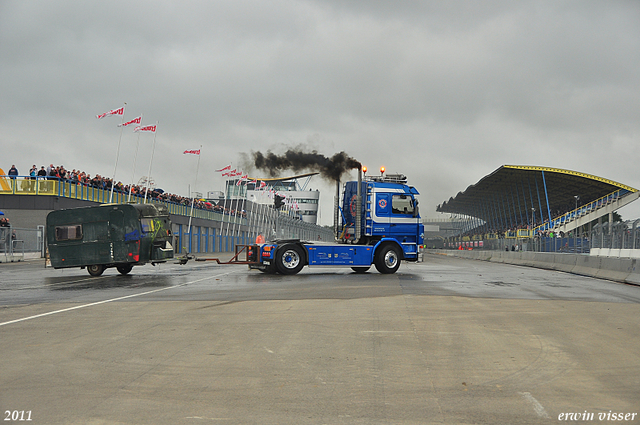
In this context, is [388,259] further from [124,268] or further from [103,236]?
[103,236]

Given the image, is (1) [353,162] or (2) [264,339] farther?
(1) [353,162]

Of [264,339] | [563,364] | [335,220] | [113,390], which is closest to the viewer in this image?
[113,390]

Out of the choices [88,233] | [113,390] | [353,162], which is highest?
[353,162]

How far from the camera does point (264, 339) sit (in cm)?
823

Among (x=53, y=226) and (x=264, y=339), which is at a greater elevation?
(x=53, y=226)

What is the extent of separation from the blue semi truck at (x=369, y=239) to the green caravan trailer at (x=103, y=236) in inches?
153

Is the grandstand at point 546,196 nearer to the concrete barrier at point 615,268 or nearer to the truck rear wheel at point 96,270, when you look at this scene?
the concrete barrier at point 615,268

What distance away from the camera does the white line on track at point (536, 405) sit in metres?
4.98

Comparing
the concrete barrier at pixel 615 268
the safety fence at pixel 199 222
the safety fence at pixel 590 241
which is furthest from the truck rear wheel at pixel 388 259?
the safety fence at pixel 590 241

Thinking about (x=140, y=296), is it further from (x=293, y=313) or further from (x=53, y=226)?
(x=53, y=226)

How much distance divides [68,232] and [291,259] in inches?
319

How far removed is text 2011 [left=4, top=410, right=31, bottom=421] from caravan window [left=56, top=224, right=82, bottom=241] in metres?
18.0

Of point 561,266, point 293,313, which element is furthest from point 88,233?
point 561,266

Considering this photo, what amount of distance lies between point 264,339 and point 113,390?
284 cm
